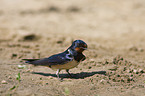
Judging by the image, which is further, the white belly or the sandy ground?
the white belly

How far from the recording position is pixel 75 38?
28.7 ft

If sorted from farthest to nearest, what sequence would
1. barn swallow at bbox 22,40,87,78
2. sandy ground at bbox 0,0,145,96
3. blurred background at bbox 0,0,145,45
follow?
blurred background at bbox 0,0,145,45, barn swallow at bbox 22,40,87,78, sandy ground at bbox 0,0,145,96

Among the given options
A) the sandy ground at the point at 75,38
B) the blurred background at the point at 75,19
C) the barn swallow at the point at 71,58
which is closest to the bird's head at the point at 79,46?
the barn swallow at the point at 71,58

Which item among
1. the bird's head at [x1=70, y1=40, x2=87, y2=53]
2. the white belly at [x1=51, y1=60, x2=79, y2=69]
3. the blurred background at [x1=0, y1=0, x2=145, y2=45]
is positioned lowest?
the white belly at [x1=51, y1=60, x2=79, y2=69]

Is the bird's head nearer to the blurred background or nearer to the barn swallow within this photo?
the barn swallow

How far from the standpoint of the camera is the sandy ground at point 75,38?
14.0ft

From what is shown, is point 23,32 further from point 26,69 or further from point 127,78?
point 127,78

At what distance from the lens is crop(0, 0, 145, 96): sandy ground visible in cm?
427

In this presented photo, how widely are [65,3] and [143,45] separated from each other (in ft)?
19.0

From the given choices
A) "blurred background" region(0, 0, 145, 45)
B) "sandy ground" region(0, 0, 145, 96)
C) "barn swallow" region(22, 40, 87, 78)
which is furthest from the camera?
"blurred background" region(0, 0, 145, 45)

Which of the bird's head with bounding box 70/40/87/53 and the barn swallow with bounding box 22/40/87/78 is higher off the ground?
the bird's head with bounding box 70/40/87/53

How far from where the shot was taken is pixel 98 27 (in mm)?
10727

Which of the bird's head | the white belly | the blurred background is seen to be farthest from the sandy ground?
the bird's head

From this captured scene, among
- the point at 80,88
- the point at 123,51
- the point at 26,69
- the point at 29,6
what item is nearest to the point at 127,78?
the point at 80,88
